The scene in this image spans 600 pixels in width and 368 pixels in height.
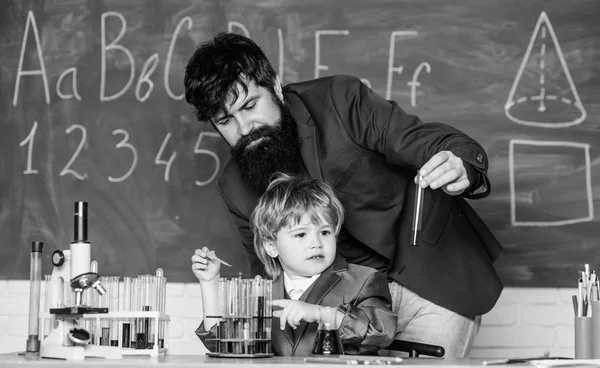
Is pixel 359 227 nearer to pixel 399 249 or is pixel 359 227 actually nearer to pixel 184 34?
pixel 399 249

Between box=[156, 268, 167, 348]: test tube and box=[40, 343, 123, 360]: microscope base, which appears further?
box=[156, 268, 167, 348]: test tube

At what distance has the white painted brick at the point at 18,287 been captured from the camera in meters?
2.98

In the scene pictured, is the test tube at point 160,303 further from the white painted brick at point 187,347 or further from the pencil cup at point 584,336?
the white painted brick at point 187,347

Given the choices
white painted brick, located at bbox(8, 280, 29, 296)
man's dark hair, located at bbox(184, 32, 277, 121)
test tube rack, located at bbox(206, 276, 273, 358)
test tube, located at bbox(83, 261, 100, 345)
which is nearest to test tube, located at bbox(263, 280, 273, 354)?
test tube rack, located at bbox(206, 276, 273, 358)

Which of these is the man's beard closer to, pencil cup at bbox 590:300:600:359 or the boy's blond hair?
the boy's blond hair

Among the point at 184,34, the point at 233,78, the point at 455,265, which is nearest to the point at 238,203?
the point at 233,78

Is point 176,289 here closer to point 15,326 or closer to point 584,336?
point 15,326

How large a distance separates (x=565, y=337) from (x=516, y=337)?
6.2 inches

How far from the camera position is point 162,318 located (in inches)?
68.2

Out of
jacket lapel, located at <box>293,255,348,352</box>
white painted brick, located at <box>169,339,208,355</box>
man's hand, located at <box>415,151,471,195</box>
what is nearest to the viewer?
man's hand, located at <box>415,151,471,195</box>

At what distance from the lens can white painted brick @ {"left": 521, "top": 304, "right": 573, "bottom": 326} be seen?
9.11 ft

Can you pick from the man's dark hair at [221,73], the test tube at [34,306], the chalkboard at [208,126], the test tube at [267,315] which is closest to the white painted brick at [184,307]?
the chalkboard at [208,126]

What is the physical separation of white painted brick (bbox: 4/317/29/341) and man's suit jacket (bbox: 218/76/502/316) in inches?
42.1

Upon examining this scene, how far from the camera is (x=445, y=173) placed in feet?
6.27
